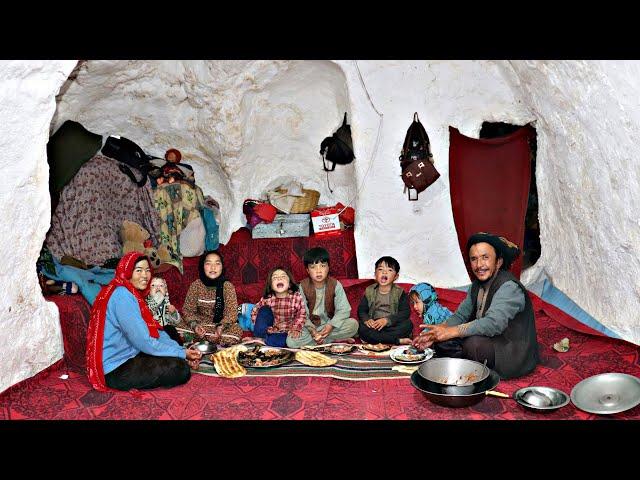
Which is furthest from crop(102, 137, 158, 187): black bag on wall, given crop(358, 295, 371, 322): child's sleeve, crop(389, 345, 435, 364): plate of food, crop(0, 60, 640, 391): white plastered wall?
crop(389, 345, 435, 364): plate of food

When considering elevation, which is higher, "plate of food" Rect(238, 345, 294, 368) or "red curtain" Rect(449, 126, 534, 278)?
"red curtain" Rect(449, 126, 534, 278)

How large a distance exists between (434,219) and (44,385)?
11.7ft

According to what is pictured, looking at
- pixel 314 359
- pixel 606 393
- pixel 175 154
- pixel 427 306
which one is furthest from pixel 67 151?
pixel 606 393

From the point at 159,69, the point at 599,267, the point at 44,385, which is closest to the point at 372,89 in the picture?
the point at 159,69

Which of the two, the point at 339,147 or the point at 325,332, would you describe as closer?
the point at 325,332

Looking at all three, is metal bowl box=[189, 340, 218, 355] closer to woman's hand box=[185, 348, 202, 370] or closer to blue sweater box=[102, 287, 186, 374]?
woman's hand box=[185, 348, 202, 370]

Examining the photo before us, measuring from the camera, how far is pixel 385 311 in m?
5.04

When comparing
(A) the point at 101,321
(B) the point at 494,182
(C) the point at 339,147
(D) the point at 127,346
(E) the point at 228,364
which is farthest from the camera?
(C) the point at 339,147

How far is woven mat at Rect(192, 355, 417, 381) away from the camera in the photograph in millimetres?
4340

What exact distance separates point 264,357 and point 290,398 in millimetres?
602

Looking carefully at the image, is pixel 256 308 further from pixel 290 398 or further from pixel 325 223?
pixel 325 223

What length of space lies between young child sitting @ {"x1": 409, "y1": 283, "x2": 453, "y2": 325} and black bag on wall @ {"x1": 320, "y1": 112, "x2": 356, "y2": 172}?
196 cm

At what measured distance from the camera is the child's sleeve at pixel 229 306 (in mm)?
5098

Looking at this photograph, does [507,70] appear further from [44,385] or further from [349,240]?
[44,385]
